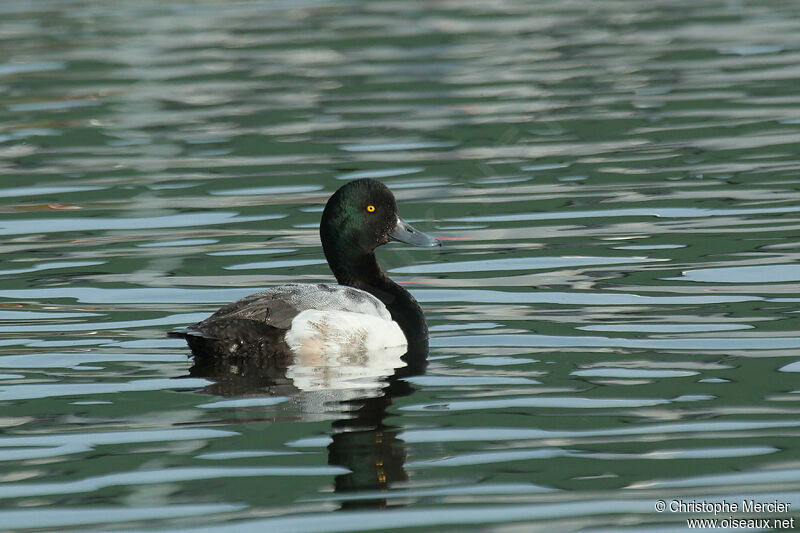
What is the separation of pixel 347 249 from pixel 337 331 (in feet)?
4.11

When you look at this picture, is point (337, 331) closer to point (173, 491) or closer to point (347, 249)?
point (347, 249)

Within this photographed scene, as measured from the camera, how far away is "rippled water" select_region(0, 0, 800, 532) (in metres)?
6.45

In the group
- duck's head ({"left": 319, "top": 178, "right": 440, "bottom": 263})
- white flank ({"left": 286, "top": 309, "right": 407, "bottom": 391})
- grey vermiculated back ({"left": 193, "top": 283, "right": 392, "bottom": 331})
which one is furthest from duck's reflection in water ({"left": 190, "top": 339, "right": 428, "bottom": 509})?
duck's head ({"left": 319, "top": 178, "right": 440, "bottom": 263})

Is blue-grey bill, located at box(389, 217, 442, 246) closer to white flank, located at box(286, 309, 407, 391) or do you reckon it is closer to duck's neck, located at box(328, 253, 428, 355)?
duck's neck, located at box(328, 253, 428, 355)

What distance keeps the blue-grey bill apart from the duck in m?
0.12

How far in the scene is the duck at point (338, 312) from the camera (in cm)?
837

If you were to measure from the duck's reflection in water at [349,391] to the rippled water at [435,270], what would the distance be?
0.11ft

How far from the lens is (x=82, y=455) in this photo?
22.5 ft

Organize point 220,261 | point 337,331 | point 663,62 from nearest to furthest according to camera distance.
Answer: point 337,331 → point 220,261 → point 663,62

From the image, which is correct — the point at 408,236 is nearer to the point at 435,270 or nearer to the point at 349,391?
the point at 435,270

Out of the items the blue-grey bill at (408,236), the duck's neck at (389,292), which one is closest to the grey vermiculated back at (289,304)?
the duck's neck at (389,292)

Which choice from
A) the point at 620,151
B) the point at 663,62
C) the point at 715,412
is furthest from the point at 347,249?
the point at 663,62

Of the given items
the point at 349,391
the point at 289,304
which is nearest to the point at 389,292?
the point at 289,304

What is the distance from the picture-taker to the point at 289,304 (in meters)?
8.55
